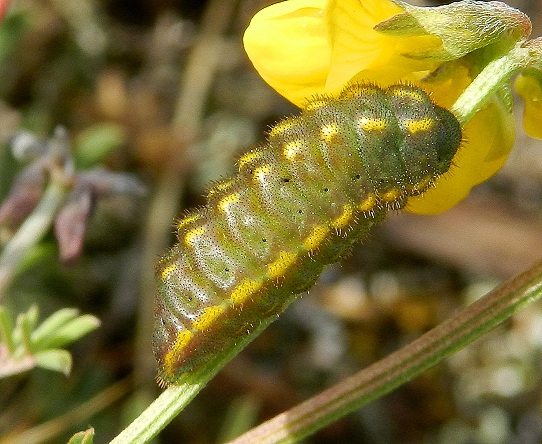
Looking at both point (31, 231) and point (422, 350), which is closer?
point (422, 350)

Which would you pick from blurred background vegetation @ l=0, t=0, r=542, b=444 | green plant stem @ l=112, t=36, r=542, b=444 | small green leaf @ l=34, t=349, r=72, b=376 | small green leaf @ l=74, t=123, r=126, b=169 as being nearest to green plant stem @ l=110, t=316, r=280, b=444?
green plant stem @ l=112, t=36, r=542, b=444

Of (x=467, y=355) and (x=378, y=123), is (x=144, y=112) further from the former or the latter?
(x=378, y=123)

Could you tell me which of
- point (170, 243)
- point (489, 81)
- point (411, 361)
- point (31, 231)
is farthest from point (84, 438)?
point (170, 243)

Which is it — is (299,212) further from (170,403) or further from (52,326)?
(52,326)

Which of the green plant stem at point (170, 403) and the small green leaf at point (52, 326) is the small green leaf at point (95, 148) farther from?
the green plant stem at point (170, 403)

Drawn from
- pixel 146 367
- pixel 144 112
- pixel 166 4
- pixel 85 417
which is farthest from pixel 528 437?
pixel 166 4

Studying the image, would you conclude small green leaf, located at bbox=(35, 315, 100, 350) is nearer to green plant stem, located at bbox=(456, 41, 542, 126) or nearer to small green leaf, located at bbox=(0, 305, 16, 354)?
small green leaf, located at bbox=(0, 305, 16, 354)

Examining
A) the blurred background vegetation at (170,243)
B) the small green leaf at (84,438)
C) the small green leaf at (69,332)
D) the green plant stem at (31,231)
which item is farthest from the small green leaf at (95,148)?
the small green leaf at (84,438)
